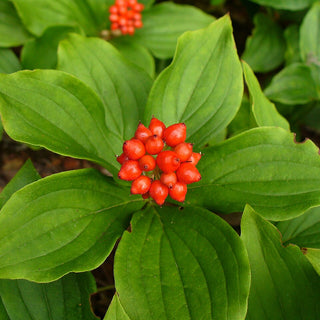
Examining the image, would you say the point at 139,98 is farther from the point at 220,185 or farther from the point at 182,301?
the point at 182,301

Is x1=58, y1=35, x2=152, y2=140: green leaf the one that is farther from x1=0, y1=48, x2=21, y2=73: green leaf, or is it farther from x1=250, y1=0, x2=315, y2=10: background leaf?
x1=250, y1=0, x2=315, y2=10: background leaf

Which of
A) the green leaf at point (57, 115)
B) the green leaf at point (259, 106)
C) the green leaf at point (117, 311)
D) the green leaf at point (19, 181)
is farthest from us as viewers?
the green leaf at point (259, 106)

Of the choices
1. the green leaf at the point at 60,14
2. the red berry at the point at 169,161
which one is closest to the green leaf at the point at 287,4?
the green leaf at the point at 60,14

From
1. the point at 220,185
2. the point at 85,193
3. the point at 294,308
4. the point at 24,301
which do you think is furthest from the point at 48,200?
the point at 294,308

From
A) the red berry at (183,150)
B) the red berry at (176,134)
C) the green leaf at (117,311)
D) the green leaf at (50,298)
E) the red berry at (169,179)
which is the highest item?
the red berry at (176,134)

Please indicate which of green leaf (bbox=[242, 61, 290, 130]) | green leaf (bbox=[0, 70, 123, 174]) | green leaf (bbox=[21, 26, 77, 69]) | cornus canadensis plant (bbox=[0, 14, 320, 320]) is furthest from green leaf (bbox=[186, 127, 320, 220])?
green leaf (bbox=[21, 26, 77, 69])

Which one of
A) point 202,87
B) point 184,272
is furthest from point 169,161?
point 202,87

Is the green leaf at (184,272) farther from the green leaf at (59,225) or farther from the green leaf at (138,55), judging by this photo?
the green leaf at (138,55)
